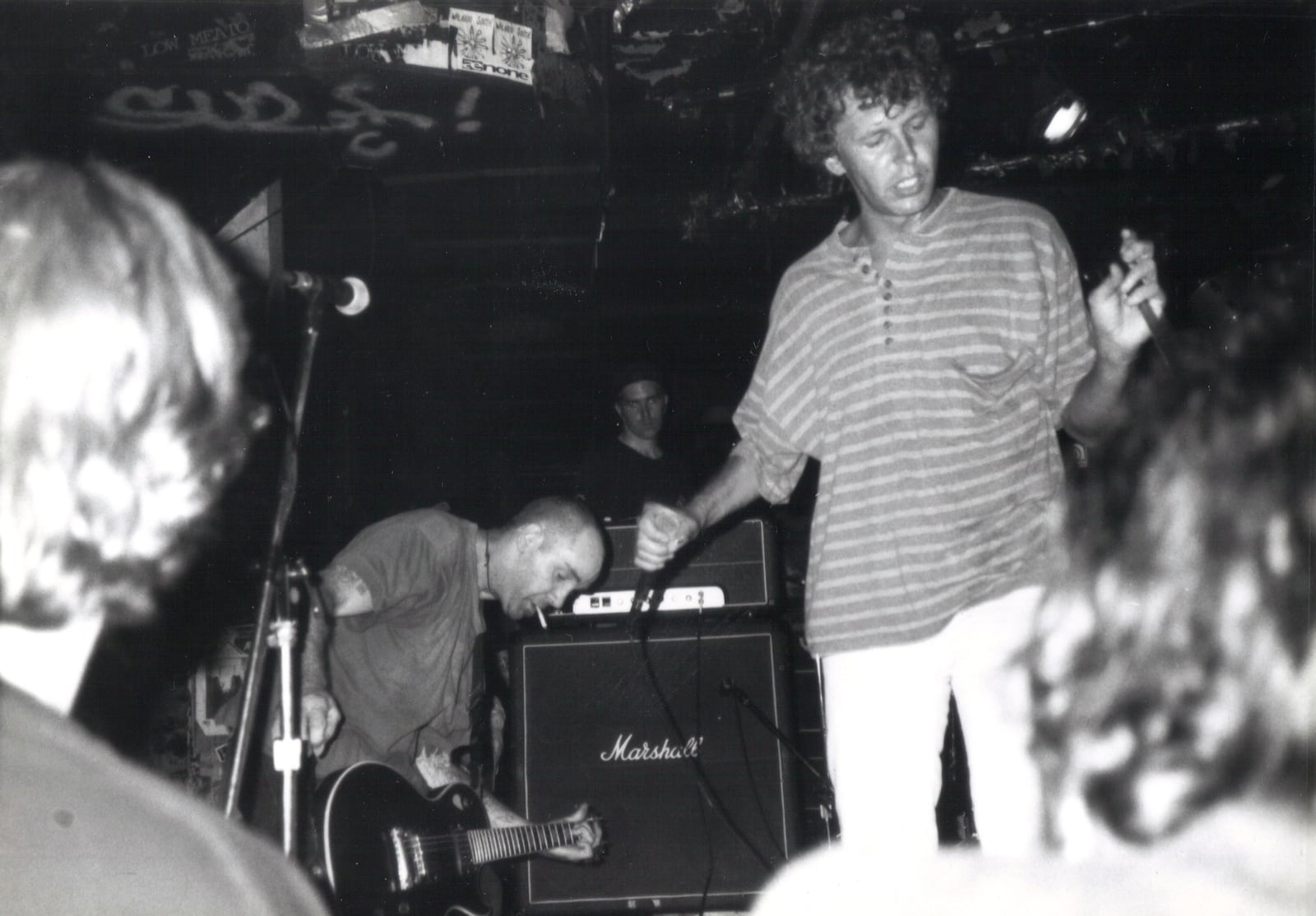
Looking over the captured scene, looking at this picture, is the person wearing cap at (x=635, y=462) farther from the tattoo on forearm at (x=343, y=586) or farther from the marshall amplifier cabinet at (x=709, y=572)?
the tattoo on forearm at (x=343, y=586)

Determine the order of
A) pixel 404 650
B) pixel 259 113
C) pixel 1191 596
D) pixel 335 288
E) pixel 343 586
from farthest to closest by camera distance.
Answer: pixel 259 113 → pixel 404 650 → pixel 343 586 → pixel 335 288 → pixel 1191 596

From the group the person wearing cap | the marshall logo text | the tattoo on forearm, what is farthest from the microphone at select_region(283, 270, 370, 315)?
the person wearing cap

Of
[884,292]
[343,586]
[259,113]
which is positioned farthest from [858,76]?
[259,113]

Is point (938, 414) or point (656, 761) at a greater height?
point (938, 414)

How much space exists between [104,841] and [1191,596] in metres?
0.56

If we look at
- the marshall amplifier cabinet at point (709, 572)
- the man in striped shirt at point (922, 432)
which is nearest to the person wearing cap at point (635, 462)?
the marshall amplifier cabinet at point (709, 572)

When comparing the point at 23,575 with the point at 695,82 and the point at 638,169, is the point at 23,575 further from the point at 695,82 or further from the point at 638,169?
the point at 638,169

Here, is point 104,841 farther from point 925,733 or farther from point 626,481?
point 626,481

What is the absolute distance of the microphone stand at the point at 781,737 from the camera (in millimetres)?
3031

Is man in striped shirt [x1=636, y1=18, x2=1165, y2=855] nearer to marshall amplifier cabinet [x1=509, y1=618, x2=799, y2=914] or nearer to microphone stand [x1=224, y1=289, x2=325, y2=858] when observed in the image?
microphone stand [x1=224, y1=289, x2=325, y2=858]

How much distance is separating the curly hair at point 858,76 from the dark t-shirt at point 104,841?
190 cm

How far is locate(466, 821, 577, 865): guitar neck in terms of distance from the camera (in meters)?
2.86

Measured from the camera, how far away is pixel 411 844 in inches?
105

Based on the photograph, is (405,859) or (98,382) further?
(405,859)
